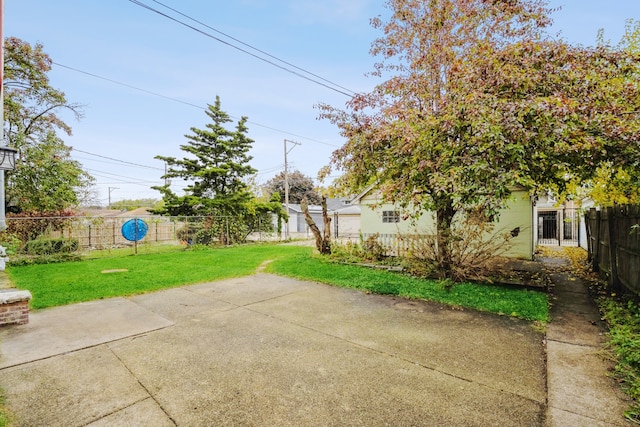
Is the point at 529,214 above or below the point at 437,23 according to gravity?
below

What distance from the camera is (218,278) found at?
26.5 feet

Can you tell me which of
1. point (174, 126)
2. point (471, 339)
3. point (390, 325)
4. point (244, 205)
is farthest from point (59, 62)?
point (471, 339)

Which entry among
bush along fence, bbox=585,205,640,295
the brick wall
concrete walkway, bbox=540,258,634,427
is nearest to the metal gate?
bush along fence, bbox=585,205,640,295

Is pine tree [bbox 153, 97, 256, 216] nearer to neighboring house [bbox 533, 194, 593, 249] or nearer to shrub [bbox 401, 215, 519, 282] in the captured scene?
shrub [bbox 401, 215, 519, 282]

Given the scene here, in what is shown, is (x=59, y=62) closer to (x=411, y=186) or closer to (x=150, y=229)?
(x=150, y=229)

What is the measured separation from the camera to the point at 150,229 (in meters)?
15.8

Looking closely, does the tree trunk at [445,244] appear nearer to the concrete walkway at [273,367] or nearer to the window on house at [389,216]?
the concrete walkway at [273,367]

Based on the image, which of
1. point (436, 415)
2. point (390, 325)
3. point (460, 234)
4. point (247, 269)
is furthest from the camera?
point (247, 269)

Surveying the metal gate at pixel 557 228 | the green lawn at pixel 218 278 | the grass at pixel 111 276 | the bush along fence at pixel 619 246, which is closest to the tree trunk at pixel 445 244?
the green lawn at pixel 218 278

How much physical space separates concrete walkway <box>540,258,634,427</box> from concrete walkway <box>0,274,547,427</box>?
131 millimetres

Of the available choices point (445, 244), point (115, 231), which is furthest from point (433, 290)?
point (115, 231)

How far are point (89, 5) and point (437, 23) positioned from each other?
8820 millimetres

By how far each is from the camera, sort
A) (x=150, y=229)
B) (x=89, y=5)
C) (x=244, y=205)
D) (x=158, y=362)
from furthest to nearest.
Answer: (x=244, y=205) < (x=150, y=229) < (x=89, y=5) < (x=158, y=362)

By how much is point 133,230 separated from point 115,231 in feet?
3.94
